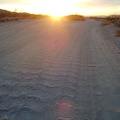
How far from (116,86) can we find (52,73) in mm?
1791

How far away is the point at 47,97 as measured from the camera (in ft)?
16.1

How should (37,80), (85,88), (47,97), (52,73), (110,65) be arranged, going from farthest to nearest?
(110,65) → (52,73) → (37,80) → (85,88) → (47,97)

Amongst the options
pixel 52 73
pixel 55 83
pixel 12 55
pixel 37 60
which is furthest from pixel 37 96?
pixel 12 55

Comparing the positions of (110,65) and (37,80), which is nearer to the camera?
(37,80)

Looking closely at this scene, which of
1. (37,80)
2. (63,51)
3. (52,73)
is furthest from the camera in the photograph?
(63,51)

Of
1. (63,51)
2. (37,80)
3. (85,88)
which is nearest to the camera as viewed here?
(85,88)

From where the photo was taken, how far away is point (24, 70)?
6.77 m

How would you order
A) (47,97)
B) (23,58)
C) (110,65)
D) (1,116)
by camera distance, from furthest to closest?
1. (23,58)
2. (110,65)
3. (47,97)
4. (1,116)

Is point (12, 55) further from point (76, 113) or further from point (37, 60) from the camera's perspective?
point (76, 113)

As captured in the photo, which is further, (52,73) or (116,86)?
(52,73)

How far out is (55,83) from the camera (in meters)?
5.76

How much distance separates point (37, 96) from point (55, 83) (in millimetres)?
919

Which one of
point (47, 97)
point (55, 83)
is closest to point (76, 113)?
point (47, 97)

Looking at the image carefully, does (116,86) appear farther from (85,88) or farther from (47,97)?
(47,97)
